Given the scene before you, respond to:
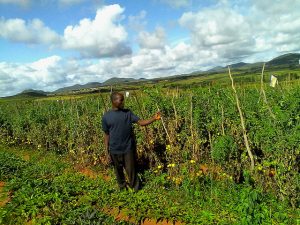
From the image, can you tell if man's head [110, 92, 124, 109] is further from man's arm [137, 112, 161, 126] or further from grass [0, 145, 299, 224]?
grass [0, 145, 299, 224]

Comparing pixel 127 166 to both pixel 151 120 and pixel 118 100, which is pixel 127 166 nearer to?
pixel 151 120

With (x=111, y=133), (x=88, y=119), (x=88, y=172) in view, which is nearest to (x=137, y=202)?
(x=111, y=133)

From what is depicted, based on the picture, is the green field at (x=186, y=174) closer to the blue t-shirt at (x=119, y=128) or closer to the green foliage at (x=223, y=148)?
the green foliage at (x=223, y=148)

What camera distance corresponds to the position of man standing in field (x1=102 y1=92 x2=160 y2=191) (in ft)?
23.8

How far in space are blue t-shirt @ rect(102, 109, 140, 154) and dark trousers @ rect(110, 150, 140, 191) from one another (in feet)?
0.47

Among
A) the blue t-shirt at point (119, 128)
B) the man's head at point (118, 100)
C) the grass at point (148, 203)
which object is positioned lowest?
the grass at point (148, 203)

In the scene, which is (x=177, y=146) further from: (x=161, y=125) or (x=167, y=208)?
(x=167, y=208)

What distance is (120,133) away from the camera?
7309 millimetres

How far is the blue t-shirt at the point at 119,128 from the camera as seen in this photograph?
23.8 ft

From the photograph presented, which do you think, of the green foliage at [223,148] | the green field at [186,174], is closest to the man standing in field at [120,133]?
the green field at [186,174]

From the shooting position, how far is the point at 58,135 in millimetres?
13953

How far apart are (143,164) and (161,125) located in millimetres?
1227

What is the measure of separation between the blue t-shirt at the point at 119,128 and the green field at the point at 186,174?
3.42ft

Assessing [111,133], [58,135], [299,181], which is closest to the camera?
[299,181]
